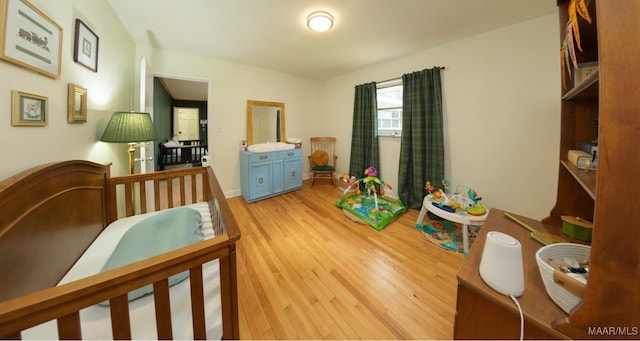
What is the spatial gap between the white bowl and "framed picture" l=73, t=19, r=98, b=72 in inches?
99.0

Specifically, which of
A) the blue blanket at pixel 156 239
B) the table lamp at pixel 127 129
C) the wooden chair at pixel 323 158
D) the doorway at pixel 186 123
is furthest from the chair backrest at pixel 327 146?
the doorway at pixel 186 123

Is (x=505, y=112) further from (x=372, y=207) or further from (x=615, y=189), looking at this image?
(x=615, y=189)

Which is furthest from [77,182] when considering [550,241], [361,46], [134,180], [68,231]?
[361,46]

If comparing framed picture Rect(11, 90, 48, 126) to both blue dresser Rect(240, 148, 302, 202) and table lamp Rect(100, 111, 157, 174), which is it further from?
blue dresser Rect(240, 148, 302, 202)

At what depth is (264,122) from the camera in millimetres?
3631

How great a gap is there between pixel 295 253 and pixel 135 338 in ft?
4.14

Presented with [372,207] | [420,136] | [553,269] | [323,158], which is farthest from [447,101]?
[553,269]

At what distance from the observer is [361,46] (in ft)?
8.35

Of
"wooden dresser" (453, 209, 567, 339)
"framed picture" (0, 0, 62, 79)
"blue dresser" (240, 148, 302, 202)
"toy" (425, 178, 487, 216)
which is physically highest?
"framed picture" (0, 0, 62, 79)

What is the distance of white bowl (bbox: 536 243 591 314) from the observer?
0.60 metres

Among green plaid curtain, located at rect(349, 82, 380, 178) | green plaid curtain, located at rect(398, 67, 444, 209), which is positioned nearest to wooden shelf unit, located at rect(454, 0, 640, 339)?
green plaid curtain, located at rect(398, 67, 444, 209)

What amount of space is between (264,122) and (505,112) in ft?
10.9

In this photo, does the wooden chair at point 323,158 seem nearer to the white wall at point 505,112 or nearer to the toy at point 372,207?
the toy at point 372,207

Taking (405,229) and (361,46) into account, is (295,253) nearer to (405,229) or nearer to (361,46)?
(405,229)
